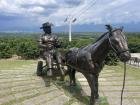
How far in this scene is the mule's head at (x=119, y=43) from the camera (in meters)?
6.37

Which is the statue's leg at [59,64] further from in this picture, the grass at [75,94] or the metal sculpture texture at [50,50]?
the grass at [75,94]

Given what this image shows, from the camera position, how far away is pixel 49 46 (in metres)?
10.0

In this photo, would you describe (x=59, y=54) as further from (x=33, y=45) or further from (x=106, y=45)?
(x=33, y=45)

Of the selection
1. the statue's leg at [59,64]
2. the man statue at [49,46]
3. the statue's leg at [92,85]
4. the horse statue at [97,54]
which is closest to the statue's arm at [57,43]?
the man statue at [49,46]

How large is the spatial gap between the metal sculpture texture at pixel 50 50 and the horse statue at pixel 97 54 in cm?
108

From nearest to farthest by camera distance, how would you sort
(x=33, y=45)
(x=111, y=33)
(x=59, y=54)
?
(x=111, y=33) → (x=59, y=54) → (x=33, y=45)

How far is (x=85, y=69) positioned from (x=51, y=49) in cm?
262

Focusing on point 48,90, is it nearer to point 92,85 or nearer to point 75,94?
point 75,94

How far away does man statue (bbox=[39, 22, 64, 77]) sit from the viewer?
975 cm

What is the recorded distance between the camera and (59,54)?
9742mm

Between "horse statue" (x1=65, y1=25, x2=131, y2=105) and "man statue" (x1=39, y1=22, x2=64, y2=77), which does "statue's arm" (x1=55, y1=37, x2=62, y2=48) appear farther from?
"horse statue" (x1=65, y1=25, x2=131, y2=105)

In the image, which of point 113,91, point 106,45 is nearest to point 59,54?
point 113,91

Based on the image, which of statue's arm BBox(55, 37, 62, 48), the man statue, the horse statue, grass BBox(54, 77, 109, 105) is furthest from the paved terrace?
statue's arm BBox(55, 37, 62, 48)

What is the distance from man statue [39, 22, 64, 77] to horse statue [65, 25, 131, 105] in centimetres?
114
